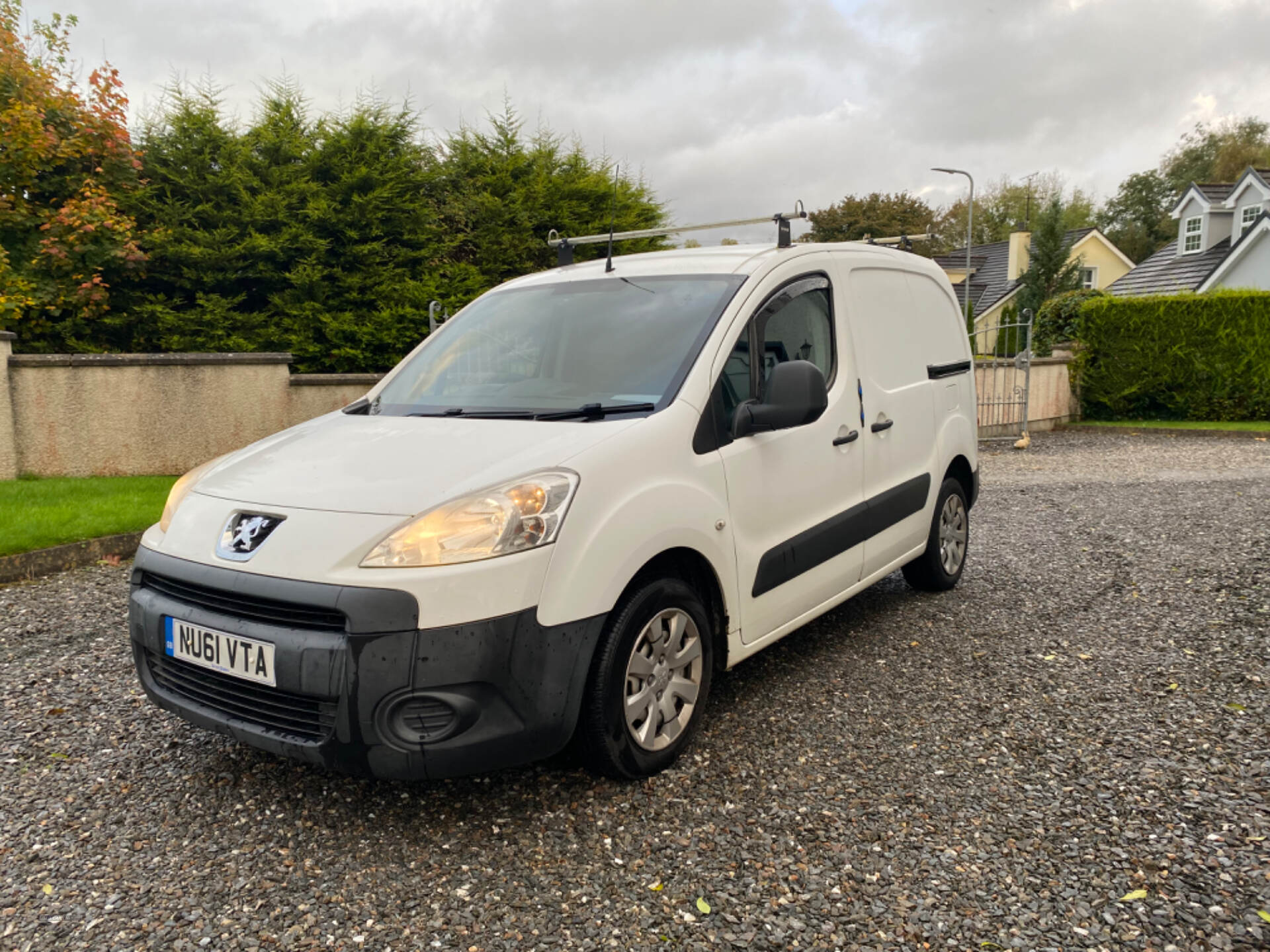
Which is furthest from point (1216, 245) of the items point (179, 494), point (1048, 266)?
point (179, 494)

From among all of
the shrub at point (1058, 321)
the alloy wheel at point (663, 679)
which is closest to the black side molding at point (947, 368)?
the alloy wheel at point (663, 679)

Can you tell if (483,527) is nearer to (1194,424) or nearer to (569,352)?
(569,352)

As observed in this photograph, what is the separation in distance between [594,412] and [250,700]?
1.44 metres

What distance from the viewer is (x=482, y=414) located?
3.45 meters

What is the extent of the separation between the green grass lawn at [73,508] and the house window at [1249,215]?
31.0 m

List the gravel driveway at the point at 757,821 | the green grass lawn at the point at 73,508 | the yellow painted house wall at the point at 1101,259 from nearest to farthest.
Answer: the gravel driveway at the point at 757,821 → the green grass lawn at the point at 73,508 → the yellow painted house wall at the point at 1101,259

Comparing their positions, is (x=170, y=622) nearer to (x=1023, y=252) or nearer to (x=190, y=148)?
(x=190, y=148)

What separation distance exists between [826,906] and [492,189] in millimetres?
11633

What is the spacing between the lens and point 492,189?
12.6m

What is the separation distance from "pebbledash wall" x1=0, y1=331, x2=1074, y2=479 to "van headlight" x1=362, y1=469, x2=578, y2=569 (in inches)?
315

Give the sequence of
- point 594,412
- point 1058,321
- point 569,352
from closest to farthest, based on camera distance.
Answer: point 594,412, point 569,352, point 1058,321

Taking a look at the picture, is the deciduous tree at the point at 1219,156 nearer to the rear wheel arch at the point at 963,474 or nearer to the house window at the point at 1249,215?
the house window at the point at 1249,215

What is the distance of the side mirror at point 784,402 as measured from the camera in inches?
131

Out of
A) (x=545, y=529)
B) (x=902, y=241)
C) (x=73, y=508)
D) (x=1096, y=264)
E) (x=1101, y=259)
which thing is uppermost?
(x=1101, y=259)
